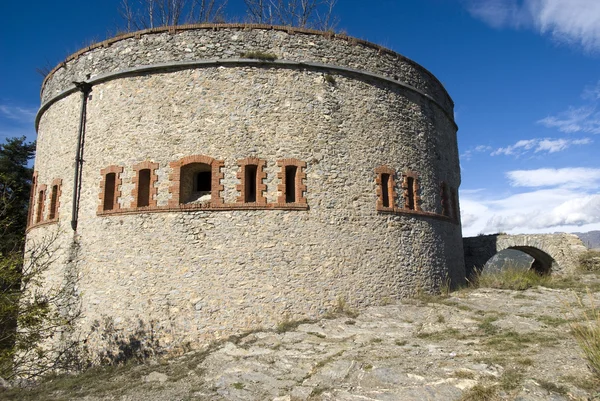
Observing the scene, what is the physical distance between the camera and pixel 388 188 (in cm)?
1206

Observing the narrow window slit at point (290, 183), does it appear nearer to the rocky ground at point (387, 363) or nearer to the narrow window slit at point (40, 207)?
the rocky ground at point (387, 363)

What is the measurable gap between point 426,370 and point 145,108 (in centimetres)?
919

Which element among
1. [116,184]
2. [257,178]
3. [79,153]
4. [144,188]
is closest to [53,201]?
[79,153]

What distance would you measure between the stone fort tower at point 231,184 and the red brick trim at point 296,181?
0.12 ft

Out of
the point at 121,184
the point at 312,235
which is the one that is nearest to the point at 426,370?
the point at 312,235

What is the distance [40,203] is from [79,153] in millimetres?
2648

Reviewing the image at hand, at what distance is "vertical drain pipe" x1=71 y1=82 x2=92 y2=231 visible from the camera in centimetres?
1166

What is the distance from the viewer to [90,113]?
12.1m

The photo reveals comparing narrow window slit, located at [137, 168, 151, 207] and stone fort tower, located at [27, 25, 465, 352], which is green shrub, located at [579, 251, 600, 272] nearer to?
stone fort tower, located at [27, 25, 465, 352]

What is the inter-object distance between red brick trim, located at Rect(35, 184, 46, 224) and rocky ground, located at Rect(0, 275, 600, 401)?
5.27m

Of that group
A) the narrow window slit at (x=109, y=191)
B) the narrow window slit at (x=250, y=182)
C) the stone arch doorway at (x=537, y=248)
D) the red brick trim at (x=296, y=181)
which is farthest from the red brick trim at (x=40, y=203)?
the stone arch doorway at (x=537, y=248)

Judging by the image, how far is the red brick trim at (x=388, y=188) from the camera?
1171cm

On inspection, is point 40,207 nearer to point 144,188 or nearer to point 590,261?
point 144,188

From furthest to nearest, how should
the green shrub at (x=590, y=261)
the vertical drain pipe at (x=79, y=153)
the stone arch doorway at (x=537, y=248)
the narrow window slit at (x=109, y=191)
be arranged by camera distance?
the stone arch doorway at (x=537, y=248) → the green shrub at (x=590, y=261) → the vertical drain pipe at (x=79, y=153) → the narrow window slit at (x=109, y=191)
